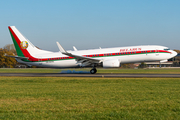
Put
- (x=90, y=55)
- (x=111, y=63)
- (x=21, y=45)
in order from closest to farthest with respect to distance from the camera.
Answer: (x=111, y=63) → (x=90, y=55) → (x=21, y=45)

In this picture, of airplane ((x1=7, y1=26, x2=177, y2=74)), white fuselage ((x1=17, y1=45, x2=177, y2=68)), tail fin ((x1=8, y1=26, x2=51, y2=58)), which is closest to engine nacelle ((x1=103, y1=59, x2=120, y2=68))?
airplane ((x1=7, y1=26, x2=177, y2=74))

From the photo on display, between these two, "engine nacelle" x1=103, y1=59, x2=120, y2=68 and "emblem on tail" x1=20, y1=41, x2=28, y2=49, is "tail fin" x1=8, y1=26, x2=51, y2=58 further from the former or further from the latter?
"engine nacelle" x1=103, y1=59, x2=120, y2=68

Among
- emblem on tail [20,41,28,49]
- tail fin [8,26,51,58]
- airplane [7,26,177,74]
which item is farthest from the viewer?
emblem on tail [20,41,28,49]

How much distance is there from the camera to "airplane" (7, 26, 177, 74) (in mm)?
33000

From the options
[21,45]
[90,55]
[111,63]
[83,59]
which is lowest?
[111,63]

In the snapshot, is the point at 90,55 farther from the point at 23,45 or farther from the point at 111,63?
the point at 23,45

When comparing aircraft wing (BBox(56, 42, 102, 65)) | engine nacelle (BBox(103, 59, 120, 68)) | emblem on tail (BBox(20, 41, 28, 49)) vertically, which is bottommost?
engine nacelle (BBox(103, 59, 120, 68))

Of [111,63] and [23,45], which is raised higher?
[23,45]

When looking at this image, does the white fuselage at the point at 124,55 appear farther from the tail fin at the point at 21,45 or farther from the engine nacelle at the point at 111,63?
the tail fin at the point at 21,45

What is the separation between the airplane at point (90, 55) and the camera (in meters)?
33.0

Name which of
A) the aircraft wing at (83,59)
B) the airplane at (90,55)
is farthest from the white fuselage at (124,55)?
the aircraft wing at (83,59)

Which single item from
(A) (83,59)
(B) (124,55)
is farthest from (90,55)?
(B) (124,55)

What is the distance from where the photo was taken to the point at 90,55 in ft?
116

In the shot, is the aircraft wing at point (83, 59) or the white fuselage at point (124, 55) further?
the white fuselage at point (124, 55)
